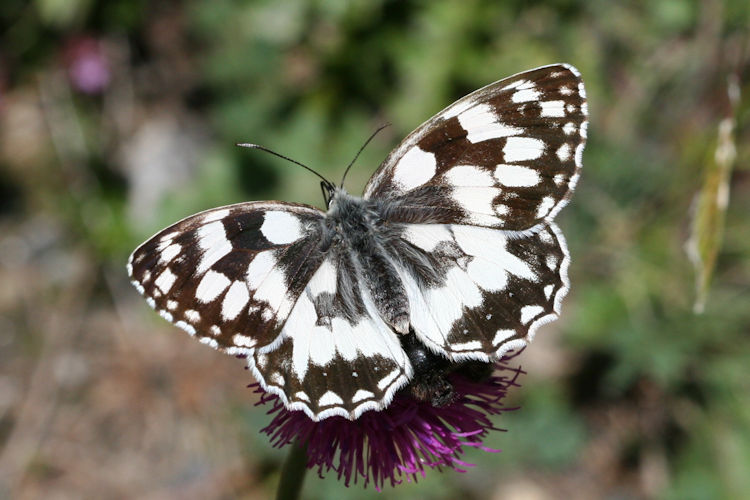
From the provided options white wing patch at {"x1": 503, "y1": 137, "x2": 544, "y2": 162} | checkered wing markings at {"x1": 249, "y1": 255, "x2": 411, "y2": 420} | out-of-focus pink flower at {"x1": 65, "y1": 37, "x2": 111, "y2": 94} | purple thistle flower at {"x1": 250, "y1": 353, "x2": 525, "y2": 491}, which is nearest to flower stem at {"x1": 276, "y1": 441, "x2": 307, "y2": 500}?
purple thistle flower at {"x1": 250, "y1": 353, "x2": 525, "y2": 491}

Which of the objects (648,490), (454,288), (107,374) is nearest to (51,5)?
(107,374)

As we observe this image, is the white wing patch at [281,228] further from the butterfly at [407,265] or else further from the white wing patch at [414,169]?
the white wing patch at [414,169]

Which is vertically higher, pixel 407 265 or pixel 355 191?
pixel 355 191

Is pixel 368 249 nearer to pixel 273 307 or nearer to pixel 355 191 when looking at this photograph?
pixel 273 307

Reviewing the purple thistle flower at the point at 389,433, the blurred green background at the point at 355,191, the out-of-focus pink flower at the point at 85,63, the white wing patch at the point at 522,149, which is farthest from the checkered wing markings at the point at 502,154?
the out-of-focus pink flower at the point at 85,63

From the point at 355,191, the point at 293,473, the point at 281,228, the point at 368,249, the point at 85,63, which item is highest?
the point at 85,63

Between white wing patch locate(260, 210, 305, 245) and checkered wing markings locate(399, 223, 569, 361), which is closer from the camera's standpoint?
checkered wing markings locate(399, 223, 569, 361)

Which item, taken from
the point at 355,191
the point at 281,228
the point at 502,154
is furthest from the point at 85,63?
the point at 502,154

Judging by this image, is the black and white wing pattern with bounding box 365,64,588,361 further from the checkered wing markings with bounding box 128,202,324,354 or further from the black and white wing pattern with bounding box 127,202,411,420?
the checkered wing markings with bounding box 128,202,324,354
